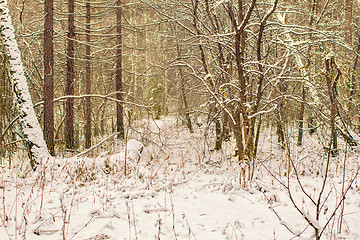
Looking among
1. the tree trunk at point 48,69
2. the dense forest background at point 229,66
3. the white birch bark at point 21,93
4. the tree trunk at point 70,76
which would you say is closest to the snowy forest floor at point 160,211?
the white birch bark at point 21,93

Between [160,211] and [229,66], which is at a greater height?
[229,66]

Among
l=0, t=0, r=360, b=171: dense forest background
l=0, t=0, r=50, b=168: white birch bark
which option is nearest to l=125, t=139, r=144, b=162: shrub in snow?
l=0, t=0, r=360, b=171: dense forest background

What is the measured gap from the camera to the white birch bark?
4883mm

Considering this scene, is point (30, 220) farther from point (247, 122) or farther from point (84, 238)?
point (247, 122)

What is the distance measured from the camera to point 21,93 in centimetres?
499

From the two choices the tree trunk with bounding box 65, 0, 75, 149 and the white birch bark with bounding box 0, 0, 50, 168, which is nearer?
the white birch bark with bounding box 0, 0, 50, 168

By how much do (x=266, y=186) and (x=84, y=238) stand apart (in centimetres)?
309

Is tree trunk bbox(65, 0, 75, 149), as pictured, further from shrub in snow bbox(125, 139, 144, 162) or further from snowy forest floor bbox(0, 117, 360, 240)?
snowy forest floor bbox(0, 117, 360, 240)

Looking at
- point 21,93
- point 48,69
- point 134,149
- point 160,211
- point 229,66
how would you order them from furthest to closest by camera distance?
1. point 134,149
2. point 48,69
3. point 229,66
4. point 21,93
5. point 160,211

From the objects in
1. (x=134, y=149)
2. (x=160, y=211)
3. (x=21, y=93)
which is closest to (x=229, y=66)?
(x=160, y=211)

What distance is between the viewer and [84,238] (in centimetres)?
244

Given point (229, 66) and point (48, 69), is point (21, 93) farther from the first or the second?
point (229, 66)

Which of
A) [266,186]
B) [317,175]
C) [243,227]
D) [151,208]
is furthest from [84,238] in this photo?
[317,175]

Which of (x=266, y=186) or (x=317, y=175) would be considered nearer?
A: (x=266, y=186)
